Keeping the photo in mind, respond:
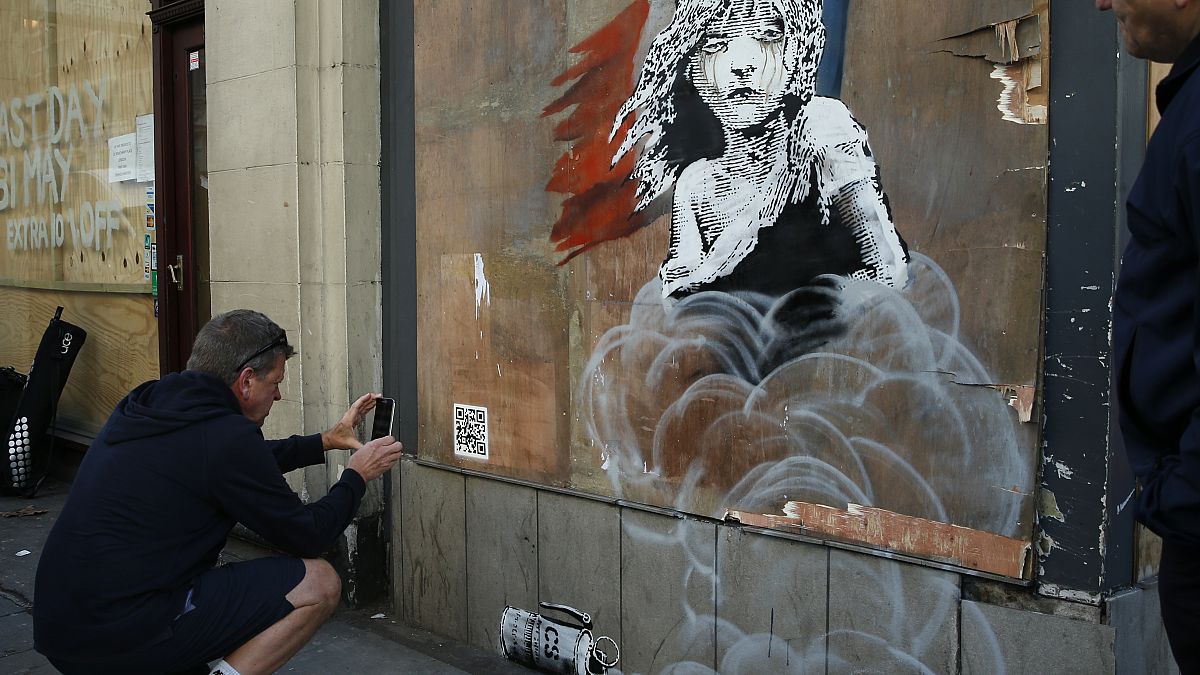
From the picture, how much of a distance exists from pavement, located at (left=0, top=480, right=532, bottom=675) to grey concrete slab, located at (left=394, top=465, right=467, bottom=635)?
107 mm

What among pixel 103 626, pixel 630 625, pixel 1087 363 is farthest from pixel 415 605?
pixel 1087 363

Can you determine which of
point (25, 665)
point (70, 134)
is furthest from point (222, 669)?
point (70, 134)

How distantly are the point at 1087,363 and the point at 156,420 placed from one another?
2714 mm

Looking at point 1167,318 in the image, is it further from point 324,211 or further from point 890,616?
point 324,211

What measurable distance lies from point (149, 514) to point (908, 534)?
7.62 ft

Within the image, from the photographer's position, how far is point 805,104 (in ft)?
11.5

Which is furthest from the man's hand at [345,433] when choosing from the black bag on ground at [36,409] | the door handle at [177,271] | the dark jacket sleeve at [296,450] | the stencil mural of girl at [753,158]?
the black bag on ground at [36,409]

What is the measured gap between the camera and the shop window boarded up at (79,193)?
7.25m

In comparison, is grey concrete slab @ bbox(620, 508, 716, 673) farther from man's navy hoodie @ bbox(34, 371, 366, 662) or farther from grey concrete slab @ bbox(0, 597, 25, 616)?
grey concrete slab @ bbox(0, 597, 25, 616)

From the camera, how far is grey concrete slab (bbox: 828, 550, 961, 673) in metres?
3.18

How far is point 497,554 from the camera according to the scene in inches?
181

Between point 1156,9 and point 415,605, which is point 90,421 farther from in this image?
point 1156,9

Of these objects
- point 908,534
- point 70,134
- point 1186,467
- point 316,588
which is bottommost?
point 316,588

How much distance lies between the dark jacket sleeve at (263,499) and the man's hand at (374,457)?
0.58 ft
